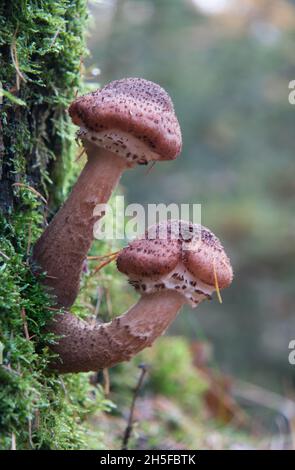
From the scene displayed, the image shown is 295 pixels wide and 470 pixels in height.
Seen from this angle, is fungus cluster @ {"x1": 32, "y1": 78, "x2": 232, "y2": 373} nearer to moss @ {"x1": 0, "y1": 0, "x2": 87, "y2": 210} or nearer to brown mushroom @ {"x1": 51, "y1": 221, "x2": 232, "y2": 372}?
brown mushroom @ {"x1": 51, "y1": 221, "x2": 232, "y2": 372}

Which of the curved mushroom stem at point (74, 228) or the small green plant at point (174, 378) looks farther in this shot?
the small green plant at point (174, 378)

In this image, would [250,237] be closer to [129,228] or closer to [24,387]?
[129,228]

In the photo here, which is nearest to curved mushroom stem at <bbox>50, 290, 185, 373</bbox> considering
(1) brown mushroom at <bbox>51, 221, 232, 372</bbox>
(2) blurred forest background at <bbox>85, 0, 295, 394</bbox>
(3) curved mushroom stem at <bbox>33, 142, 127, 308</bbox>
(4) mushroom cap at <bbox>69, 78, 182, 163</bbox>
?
(1) brown mushroom at <bbox>51, 221, 232, 372</bbox>

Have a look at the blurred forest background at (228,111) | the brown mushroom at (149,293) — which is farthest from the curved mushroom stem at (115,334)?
the blurred forest background at (228,111)

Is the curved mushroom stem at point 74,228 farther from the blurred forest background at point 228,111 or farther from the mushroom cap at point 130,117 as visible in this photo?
the blurred forest background at point 228,111

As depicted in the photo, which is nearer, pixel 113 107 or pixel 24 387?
pixel 24 387
